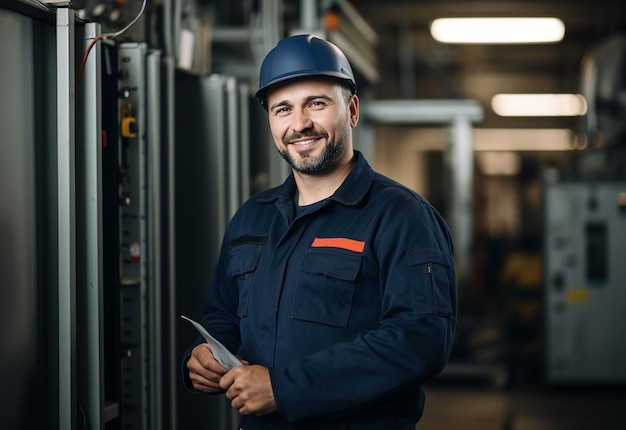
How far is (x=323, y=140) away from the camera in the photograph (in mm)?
2137

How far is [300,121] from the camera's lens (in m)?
2.12

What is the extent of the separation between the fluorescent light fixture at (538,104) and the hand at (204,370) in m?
11.7

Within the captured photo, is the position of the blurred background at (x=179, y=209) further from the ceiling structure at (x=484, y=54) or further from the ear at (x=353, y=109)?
the ear at (x=353, y=109)

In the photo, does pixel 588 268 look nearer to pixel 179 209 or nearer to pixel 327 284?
pixel 179 209

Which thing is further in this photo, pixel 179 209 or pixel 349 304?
pixel 179 209

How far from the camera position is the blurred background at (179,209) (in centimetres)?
225

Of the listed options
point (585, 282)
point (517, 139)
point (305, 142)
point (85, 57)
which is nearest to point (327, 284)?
point (305, 142)

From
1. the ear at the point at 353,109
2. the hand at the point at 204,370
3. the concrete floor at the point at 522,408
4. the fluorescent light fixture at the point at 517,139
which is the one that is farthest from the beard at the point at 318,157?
the fluorescent light fixture at the point at 517,139

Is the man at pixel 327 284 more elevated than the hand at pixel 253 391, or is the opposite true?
the man at pixel 327 284

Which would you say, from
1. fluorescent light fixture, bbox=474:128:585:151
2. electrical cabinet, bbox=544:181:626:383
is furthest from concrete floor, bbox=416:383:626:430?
fluorescent light fixture, bbox=474:128:585:151

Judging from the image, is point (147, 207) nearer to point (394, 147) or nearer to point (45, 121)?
point (45, 121)

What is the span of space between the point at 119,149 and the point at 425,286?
1320mm

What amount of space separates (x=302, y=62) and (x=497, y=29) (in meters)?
5.90

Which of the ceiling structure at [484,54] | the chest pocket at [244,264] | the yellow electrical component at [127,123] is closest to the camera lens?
the chest pocket at [244,264]
